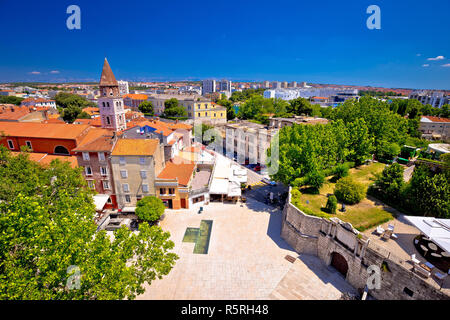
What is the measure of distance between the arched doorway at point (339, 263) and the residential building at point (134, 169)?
71.5 feet

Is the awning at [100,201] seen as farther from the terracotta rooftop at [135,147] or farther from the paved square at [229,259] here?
the paved square at [229,259]

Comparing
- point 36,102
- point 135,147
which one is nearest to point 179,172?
point 135,147

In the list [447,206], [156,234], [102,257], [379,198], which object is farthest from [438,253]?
[102,257]

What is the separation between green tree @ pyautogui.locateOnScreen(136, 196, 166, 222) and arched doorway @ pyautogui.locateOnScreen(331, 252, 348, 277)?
1904cm

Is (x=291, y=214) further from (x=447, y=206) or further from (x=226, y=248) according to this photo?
(x=447, y=206)

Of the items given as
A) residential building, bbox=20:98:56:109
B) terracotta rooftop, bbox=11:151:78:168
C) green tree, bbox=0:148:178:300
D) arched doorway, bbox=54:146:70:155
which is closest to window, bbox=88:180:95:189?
terracotta rooftop, bbox=11:151:78:168

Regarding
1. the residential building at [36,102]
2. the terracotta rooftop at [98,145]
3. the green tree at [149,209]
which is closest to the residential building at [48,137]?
the terracotta rooftop at [98,145]

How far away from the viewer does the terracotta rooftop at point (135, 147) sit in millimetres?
29156

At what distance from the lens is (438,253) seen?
60.6 ft

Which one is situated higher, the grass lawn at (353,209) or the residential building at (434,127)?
the residential building at (434,127)

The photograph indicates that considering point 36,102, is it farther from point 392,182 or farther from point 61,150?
point 392,182

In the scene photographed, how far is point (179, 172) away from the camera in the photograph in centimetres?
3344

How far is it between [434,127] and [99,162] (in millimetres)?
78194

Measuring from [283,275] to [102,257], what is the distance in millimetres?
15606
